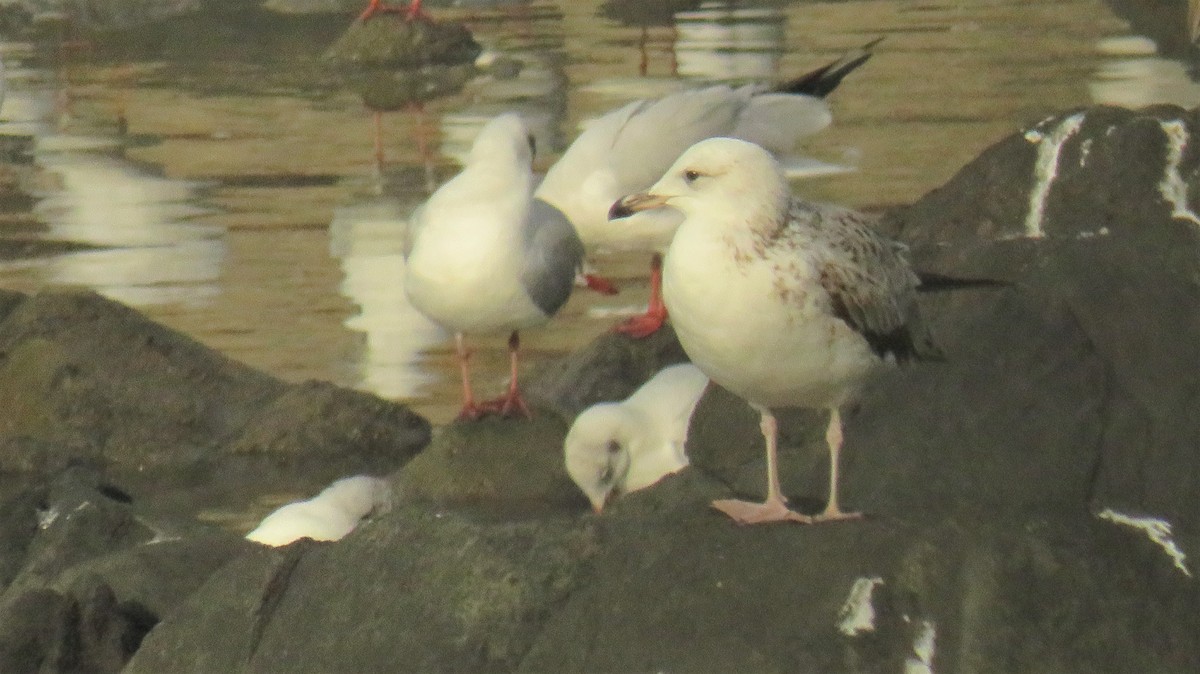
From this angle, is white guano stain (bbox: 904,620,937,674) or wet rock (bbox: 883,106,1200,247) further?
wet rock (bbox: 883,106,1200,247)

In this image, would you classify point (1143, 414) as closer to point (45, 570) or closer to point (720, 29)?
point (45, 570)

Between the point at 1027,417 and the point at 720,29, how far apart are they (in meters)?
13.3

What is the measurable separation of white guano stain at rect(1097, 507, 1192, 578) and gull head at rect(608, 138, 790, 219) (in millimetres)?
893

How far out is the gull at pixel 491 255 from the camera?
6.99m

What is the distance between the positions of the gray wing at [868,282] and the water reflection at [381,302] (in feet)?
12.0

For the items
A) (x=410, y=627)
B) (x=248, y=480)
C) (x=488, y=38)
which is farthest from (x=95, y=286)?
(x=488, y=38)

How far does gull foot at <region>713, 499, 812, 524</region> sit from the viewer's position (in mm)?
4250

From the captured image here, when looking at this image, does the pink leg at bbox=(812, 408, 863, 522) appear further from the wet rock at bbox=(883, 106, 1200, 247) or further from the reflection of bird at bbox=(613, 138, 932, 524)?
the wet rock at bbox=(883, 106, 1200, 247)

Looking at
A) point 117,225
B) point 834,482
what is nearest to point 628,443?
point 834,482

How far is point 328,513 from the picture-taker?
624 centimetres

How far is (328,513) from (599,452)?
0.82m

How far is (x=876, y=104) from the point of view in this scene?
14.4 meters

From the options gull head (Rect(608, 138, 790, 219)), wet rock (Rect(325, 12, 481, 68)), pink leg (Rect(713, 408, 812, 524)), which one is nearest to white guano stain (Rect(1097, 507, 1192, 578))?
pink leg (Rect(713, 408, 812, 524))

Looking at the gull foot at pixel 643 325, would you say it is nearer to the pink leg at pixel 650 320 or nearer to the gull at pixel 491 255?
the pink leg at pixel 650 320
